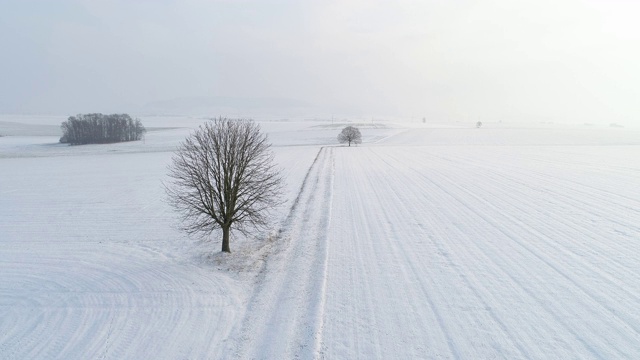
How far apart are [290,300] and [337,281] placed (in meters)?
2.24

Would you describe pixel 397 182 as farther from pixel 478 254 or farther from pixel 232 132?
pixel 232 132

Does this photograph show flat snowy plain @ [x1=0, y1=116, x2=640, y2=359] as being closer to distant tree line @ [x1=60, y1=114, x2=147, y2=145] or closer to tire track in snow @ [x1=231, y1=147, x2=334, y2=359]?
tire track in snow @ [x1=231, y1=147, x2=334, y2=359]

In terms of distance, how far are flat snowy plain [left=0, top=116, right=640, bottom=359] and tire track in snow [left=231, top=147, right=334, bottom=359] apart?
0.20 feet

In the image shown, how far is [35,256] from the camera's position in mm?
Result: 16781

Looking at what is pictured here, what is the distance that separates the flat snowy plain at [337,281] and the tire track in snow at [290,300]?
60 mm

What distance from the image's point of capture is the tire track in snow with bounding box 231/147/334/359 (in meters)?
9.84

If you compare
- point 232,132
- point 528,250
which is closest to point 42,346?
point 232,132

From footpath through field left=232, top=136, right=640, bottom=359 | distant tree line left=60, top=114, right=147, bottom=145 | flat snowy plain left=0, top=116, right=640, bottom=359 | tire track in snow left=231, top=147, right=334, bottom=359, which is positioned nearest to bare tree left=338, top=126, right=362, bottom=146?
footpath through field left=232, top=136, right=640, bottom=359

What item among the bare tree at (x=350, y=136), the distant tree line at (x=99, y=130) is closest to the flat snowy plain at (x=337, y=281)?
the bare tree at (x=350, y=136)

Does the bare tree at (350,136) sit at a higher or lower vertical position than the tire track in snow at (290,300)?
higher

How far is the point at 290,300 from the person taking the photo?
1232 centimetres

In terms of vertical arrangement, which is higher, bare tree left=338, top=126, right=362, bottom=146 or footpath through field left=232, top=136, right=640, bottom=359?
bare tree left=338, top=126, right=362, bottom=146

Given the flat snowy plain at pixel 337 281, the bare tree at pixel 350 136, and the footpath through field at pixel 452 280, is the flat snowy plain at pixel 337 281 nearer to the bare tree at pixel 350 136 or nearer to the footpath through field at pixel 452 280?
the footpath through field at pixel 452 280

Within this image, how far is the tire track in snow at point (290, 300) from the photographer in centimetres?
984
